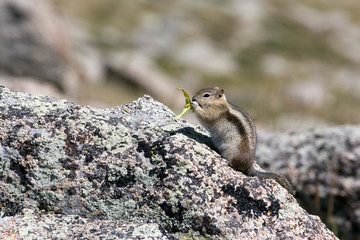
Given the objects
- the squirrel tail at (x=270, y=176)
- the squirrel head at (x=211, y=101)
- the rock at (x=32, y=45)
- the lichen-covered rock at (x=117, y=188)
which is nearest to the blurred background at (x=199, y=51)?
the rock at (x=32, y=45)

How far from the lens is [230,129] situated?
16.9 feet

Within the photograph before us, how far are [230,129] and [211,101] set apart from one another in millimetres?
581

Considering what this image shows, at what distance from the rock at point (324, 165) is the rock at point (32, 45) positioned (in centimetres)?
1200

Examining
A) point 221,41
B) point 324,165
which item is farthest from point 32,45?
point 221,41

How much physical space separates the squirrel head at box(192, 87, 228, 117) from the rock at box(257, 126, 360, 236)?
9.30 feet

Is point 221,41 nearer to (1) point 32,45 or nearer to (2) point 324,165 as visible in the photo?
(1) point 32,45

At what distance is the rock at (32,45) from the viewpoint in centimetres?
1942

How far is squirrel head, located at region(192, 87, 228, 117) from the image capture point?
17.8 feet

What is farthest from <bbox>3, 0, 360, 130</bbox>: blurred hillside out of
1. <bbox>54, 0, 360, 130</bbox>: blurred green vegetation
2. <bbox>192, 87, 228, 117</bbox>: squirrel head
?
<bbox>192, 87, 228, 117</bbox>: squirrel head

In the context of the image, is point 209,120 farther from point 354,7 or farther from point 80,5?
point 354,7

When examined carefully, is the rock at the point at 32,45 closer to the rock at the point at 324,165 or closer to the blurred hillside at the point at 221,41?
the blurred hillside at the point at 221,41

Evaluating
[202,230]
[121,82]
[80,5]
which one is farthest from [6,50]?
[80,5]

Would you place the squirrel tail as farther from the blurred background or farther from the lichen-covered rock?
the blurred background

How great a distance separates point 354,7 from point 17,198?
104430 millimetres
